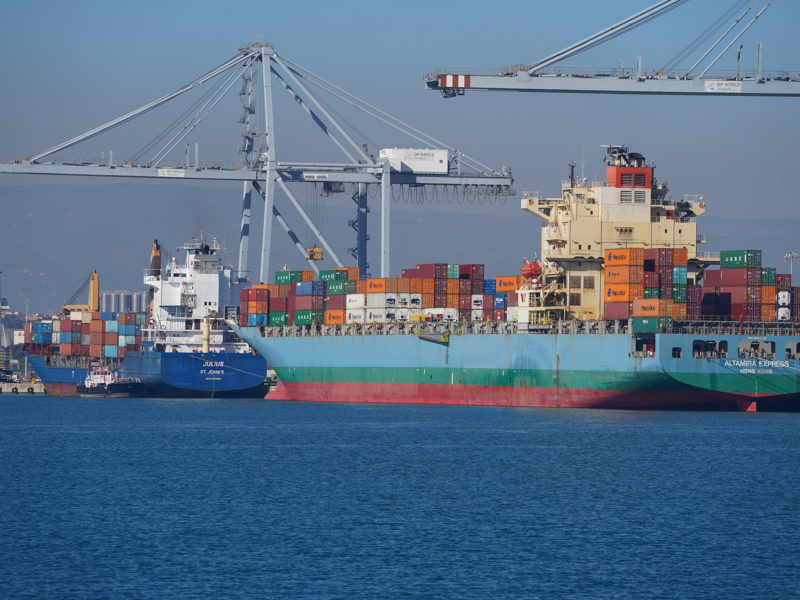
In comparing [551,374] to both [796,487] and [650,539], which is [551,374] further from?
[650,539]

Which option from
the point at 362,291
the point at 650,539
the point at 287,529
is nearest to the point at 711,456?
the point at 650,539

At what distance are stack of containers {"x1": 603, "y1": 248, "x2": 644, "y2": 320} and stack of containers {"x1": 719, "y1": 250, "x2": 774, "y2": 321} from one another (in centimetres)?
406

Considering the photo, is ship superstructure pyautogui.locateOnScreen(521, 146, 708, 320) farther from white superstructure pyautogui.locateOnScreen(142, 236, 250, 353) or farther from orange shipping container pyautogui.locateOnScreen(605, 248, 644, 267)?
white superstructure pyautogui.locateOnScreen(142, 236, 250, 353)

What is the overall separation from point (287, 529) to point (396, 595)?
646 cm

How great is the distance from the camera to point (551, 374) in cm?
5984

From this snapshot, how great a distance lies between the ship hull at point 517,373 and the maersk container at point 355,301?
6.71ft

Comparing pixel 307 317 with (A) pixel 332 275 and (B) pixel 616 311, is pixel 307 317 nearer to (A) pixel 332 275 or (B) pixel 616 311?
(A) pixel 332 275

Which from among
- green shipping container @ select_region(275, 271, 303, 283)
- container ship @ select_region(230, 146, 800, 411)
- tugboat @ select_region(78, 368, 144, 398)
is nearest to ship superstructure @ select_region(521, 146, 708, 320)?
container ship @ select_region(230, 146, 800, 411)

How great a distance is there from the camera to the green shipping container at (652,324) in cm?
5422

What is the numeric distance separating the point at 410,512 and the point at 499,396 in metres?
33.1

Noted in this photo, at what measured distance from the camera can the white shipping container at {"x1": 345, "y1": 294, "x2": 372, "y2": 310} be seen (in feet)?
239

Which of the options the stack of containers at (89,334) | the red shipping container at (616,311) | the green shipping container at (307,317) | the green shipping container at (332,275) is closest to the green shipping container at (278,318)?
the green shipping container at (307,317)

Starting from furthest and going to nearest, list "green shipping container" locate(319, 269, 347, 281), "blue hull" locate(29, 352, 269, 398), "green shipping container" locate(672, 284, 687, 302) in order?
"blue hull" locate(29, 352, 269, 398) < "green shipping container" locate(319, 269, 347, 281) < "green shipping container" locate(672, 284, 687, 302)

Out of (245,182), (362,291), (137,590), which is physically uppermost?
(245,182)
